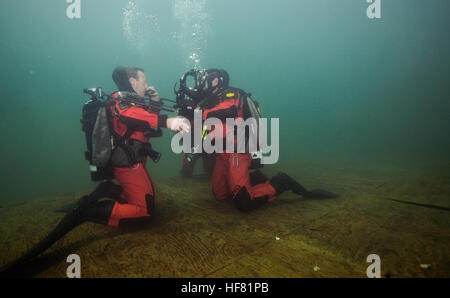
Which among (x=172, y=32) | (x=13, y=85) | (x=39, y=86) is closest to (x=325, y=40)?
(x=172, y=32)

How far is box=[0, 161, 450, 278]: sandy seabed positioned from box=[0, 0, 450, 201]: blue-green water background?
22405mm

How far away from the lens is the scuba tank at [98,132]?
2.70 meters

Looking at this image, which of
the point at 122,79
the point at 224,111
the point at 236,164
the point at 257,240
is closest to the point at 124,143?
the point at 122,79

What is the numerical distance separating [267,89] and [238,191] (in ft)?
456

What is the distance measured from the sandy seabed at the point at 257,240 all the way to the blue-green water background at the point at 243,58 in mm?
22405

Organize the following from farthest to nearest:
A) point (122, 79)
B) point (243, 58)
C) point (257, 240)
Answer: point (243, 58) → point (122, 79) → point (257, 240)

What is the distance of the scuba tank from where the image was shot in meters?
2.70

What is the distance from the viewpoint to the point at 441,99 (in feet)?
118

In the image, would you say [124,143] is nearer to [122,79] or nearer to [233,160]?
[122,79]

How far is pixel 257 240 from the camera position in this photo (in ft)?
7.24

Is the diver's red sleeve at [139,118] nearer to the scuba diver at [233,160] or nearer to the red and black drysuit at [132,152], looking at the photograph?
the red and black drysuit at [132,152]

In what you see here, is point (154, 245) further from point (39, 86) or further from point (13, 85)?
point (39, 86)

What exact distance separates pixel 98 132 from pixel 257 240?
93.4 inches

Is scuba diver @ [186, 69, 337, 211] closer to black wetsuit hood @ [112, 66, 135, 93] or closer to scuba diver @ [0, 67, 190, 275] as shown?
scuba diver @ [0, 67, 190, 275]
